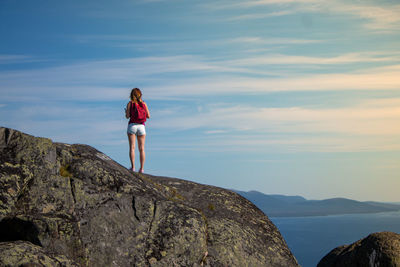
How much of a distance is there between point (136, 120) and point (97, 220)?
27.1ft

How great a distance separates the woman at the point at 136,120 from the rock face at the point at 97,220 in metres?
3.44

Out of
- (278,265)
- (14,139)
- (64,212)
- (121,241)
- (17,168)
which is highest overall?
(14,139)

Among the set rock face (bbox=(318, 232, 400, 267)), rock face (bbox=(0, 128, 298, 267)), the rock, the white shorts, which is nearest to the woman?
the white shorts

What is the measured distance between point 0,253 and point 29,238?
1.72 metres

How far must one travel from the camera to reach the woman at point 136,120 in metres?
22.5

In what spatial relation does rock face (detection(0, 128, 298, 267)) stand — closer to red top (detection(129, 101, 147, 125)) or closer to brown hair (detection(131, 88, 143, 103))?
red top (detection(129, 101, 147, 125))

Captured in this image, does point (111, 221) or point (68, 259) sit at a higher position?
point (111, 221)

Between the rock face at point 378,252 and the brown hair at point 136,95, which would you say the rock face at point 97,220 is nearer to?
the rock face at point 378,252

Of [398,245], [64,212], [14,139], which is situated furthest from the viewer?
[398,245]

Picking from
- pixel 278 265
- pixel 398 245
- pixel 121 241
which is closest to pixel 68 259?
pixel 121 241

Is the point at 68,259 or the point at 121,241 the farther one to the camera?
the point at 121,241

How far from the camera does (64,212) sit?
15133 mm

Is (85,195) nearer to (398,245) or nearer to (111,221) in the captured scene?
(111,221)

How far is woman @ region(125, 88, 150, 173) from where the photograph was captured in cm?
2255
